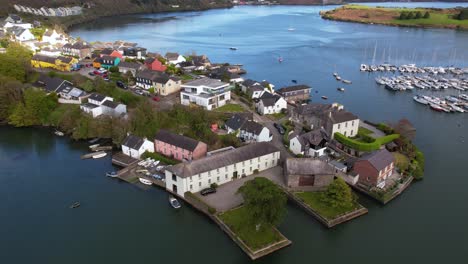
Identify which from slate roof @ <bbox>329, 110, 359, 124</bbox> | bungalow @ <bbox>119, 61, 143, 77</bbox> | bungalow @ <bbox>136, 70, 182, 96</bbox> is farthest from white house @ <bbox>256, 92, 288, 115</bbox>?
bungalow @ <bbox>119, 61, 143, 77</bbox>

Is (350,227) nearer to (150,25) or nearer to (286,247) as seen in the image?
(286,247)

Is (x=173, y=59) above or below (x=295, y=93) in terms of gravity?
above

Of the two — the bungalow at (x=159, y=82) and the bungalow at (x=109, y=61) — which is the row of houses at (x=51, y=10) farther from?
the bungalow at (x=159, y=82)

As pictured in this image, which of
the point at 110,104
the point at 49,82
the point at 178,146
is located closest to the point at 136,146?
the point at 178,146

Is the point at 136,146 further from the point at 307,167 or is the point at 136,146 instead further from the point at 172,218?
the point at 307,167

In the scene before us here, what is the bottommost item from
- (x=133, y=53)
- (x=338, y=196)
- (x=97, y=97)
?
(x=338, y=196)
